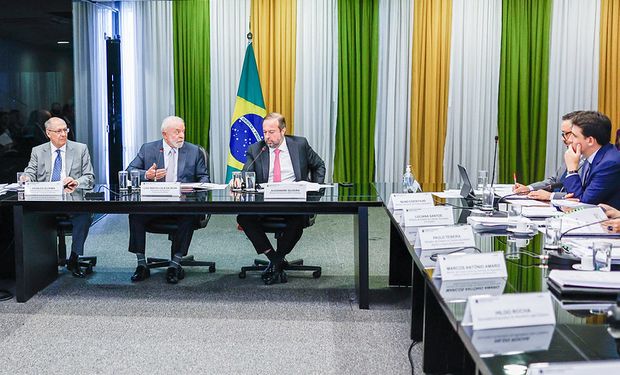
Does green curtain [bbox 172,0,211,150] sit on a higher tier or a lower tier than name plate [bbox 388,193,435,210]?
higher

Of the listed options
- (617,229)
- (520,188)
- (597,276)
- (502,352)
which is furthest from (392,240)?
(502,352)

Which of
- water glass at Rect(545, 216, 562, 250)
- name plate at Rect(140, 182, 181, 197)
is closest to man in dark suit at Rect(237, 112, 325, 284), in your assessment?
name plate at Rect(140, 182, 181, 197)

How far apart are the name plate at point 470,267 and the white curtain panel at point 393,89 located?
5.54m

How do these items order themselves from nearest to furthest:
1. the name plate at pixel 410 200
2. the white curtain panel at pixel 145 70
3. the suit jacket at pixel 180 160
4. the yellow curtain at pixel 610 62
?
the name plate at pixel 410 200 < the suit jacket at pixel 180 160 < the yellow curtain at pixel 610 62 < the white curtain panel at pixel 145 70

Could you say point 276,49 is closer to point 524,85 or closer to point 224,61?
point 224,61

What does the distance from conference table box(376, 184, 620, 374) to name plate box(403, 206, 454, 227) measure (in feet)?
0.21

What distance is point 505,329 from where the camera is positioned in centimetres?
167

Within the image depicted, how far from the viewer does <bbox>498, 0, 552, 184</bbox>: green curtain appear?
7.37m

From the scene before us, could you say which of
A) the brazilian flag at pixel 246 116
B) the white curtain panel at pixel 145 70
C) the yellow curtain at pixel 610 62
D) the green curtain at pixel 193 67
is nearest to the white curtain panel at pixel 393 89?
the brazilian flag at pixel 246 116

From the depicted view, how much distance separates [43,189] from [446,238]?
2609 millimetres

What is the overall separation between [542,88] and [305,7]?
2.65 metres

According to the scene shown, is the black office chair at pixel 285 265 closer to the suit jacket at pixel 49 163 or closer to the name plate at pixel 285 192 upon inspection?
the name plate at pixel 285 192

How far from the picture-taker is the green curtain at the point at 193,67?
762 cm

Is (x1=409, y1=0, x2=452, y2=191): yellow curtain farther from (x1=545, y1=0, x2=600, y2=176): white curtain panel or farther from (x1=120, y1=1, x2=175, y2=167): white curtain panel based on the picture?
(x1=120, y1=1, x2=175, y2=167): white curtain panel
